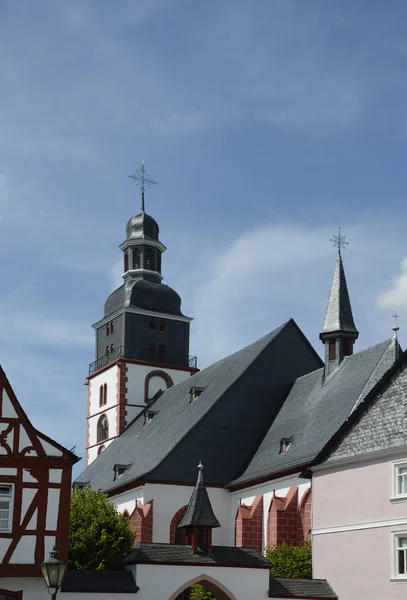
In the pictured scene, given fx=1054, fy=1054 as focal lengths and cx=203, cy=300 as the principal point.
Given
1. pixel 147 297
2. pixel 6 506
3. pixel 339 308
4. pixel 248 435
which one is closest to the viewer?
pixel 6 506

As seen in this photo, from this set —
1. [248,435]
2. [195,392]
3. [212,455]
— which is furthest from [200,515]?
[195,392]

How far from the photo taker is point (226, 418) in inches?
1859

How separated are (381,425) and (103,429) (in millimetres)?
35715

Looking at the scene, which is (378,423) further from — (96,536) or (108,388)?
(108,388)

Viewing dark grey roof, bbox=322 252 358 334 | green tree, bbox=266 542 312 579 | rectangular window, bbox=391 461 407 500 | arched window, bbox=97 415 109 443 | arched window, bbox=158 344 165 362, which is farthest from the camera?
arched window, bbox=158 344 165 362

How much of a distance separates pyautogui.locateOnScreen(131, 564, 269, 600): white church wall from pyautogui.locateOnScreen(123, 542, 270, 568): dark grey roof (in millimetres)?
162

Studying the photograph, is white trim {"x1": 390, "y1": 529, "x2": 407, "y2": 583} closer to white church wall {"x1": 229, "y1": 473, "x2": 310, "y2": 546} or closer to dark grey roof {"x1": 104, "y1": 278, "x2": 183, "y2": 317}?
Answer: white church wall {"x1": 229, "y1": 473, "x2": 310, "y2": 546}

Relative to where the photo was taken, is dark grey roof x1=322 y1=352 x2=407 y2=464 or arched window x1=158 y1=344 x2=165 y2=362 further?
arched window x1=158 y1=344 x2=165 y2=362

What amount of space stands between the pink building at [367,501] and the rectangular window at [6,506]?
887 centimetres

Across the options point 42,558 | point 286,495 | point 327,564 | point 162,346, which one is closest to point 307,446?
point 286,495

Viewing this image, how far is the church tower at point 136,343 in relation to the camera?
6178cm

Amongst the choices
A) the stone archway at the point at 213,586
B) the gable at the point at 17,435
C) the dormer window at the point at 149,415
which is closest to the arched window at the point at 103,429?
the dormer window at the point at 149,415

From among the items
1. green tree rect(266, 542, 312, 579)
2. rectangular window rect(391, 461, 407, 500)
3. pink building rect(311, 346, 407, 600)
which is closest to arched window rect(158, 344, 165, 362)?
green tree rect(266, 542, 312, 579)

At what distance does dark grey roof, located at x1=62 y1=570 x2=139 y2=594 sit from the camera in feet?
90.6
